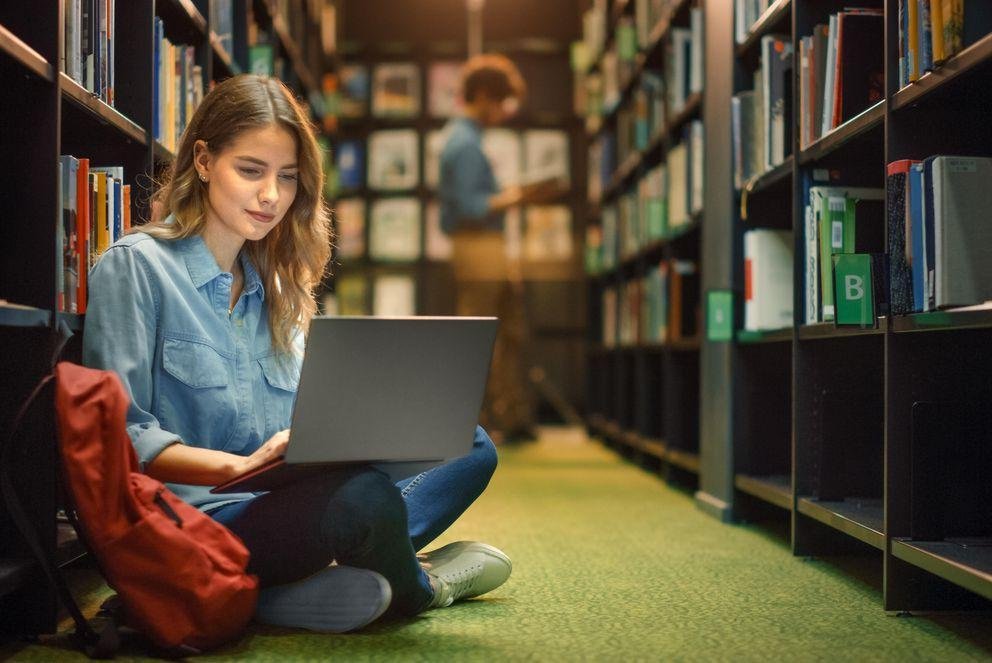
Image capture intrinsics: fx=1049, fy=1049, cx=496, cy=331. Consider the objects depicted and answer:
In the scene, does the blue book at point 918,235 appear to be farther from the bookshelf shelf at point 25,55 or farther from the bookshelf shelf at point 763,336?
the bookshelf shelf at point 25,55

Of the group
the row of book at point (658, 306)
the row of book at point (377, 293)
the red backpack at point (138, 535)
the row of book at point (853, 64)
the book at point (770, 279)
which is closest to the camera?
the red backpack at point (138, 535)

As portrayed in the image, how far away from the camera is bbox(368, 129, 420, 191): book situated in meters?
6.54

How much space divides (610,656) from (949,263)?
78 cm

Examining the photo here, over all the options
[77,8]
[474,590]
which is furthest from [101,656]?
[77,8]

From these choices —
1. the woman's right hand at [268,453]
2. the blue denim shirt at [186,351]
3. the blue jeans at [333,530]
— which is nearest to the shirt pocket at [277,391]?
the blue denim shirt at [186,351]

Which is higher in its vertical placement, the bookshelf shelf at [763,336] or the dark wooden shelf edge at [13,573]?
the bookshelf shelf at [763,336]

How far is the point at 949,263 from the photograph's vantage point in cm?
159

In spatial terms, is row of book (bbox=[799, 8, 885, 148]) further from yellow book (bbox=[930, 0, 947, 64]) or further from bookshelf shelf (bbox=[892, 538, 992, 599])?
bookshelf shelf (bbox=[892, 538, 992, 599])

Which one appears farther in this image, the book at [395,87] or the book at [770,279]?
the book at [395,87]

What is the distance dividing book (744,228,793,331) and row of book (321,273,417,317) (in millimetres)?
3945

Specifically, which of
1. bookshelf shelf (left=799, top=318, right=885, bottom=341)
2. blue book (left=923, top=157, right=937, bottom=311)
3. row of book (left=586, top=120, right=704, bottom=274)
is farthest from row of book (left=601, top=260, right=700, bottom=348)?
blue book (left=923, top=157, right=937, bottom=311)

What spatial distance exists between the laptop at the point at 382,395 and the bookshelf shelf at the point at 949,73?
0.77 meters

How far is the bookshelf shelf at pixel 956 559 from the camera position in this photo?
58.0 inches

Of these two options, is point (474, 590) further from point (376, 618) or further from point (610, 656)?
point (610, 656)
